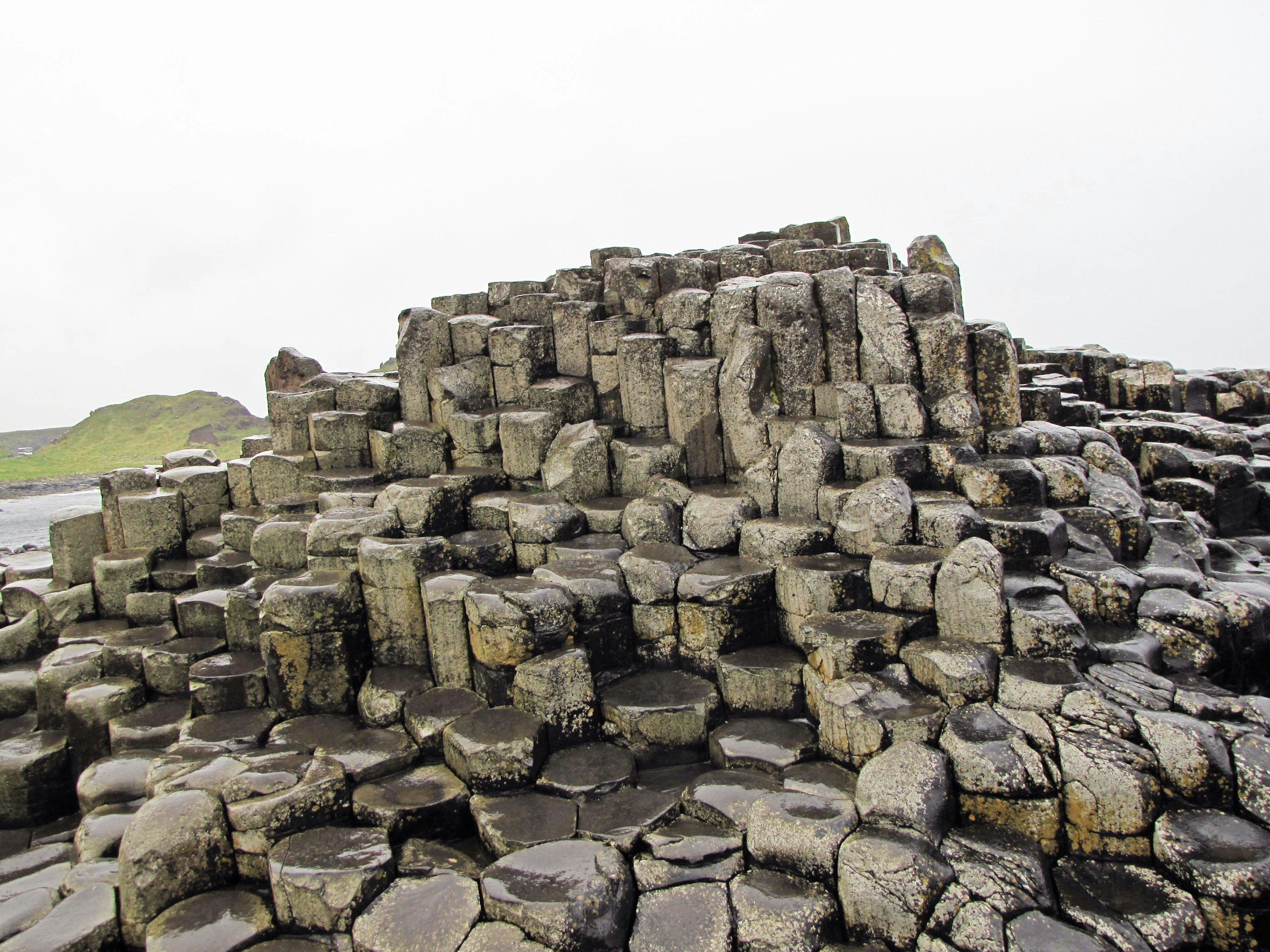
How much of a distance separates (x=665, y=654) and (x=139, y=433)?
3682 cm

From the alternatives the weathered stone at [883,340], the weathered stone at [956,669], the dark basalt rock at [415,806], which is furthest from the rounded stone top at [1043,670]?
the dark basalt rock at [415,806]

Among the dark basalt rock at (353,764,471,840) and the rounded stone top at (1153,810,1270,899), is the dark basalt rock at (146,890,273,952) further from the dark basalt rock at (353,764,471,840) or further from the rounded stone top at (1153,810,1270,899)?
the rounded stone top at (1153,810,1270,899)

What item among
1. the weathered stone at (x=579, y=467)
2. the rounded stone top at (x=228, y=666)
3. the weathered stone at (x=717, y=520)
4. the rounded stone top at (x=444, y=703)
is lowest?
Answer: the rounded stone top at (x=444, y=703)

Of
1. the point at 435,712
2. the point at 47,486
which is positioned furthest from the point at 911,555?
the point at 47,486

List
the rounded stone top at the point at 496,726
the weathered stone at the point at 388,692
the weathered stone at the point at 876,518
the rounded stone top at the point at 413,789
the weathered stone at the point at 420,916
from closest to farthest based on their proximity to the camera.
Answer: the weathered stone at the point at 420,916 → the rounded stone top at the point at 413,789 → the rounded stone top at the point at 496,726 → the weathered stone at the point at 388,692 → the weathered stone at the point at 876,518

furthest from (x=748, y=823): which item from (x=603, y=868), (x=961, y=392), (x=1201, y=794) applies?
(x=961, y=392)

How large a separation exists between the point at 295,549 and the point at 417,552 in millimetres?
2020

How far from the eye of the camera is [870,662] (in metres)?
5.66

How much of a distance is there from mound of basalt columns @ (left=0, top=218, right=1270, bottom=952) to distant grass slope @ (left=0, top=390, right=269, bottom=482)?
23.9 metres

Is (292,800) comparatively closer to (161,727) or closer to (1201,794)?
(161,727)

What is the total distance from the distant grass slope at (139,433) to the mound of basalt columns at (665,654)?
23872 millimetres

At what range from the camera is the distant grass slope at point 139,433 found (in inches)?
1249

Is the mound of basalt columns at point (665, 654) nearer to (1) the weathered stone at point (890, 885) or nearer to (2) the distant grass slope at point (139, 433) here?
(1) the weathered stone at point (890, 885)

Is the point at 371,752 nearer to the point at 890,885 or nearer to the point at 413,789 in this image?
the point at 413,789
